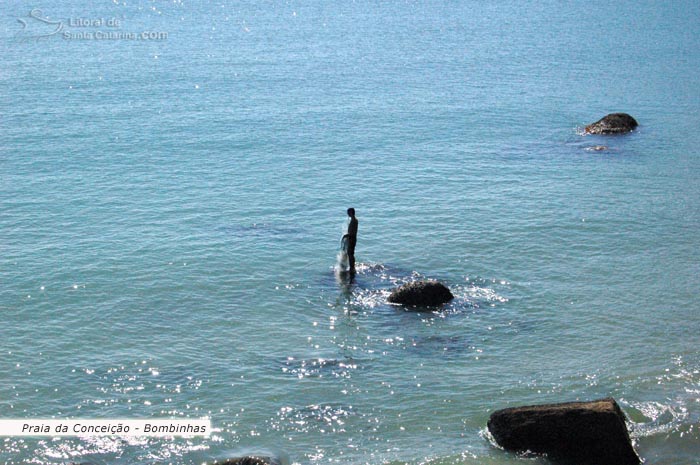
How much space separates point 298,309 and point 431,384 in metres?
9.07

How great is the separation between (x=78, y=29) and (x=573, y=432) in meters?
114

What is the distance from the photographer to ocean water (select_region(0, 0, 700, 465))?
32438 mm

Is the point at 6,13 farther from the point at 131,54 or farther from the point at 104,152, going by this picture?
the point at 104,152

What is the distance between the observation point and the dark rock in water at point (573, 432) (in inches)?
1109

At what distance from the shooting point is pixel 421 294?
40.2 metres

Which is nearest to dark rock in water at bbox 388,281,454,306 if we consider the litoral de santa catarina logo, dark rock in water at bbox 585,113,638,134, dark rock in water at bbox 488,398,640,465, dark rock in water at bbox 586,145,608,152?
→ dark rock in water at bbox 488,398,640,465

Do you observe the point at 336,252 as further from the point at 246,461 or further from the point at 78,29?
the point at 78,29

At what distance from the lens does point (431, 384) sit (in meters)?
34.1

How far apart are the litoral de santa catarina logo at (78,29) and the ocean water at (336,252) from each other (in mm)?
19358

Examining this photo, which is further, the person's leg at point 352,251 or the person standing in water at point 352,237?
the person's leg at point 352,251

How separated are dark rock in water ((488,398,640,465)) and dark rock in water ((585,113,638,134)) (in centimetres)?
4745

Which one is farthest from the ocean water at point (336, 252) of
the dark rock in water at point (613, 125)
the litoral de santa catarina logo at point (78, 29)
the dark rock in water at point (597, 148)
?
the litoral de santa catarina logo at point (78, 29)

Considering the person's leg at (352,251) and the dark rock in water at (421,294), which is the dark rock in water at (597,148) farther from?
the dark rock in water at (421,294)

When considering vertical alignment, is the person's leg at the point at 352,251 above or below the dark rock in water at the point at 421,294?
above
